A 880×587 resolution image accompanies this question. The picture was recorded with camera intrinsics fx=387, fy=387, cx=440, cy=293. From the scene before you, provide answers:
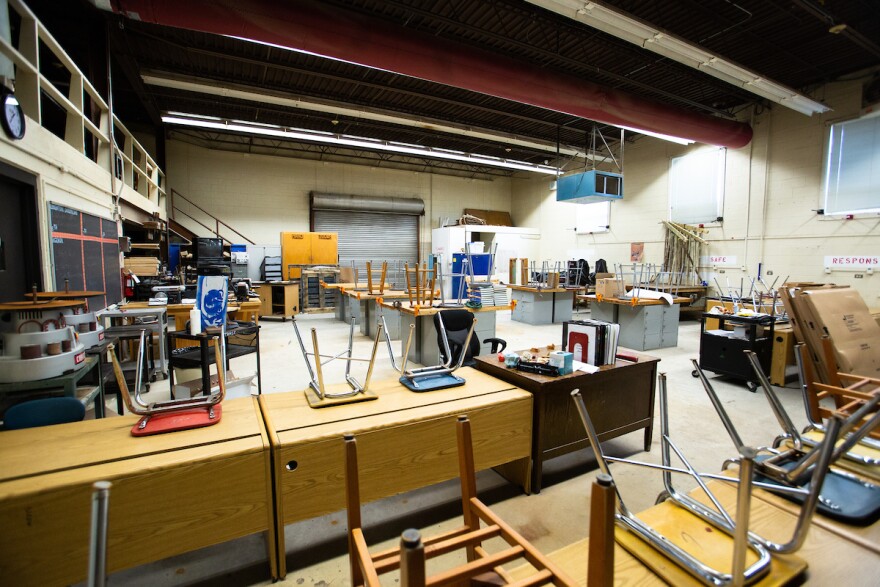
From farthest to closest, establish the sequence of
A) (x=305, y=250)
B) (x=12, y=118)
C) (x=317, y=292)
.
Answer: (x=305, y=250), (x=317, y=292), (x=12, y=118)

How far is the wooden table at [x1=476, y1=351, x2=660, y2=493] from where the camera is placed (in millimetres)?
2086

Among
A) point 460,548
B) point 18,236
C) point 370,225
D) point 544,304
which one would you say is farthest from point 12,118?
point 370,225

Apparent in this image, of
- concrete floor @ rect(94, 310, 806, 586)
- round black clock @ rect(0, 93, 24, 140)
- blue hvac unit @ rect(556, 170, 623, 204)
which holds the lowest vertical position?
concrete floor @ rect(94, 310, 806, 586)

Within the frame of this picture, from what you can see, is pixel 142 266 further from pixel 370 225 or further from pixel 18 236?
pixel 370 225

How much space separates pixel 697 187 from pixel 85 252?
32.1ft

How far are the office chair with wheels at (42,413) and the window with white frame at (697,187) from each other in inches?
366

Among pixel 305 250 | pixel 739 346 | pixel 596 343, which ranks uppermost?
pixel 305 250

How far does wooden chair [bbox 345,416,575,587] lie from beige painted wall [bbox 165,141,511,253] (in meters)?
10.2

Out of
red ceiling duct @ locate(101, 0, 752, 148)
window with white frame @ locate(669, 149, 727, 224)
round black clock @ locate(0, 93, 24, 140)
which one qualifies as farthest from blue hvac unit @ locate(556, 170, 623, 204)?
round black clock @ locate(0, 93, 24, 140)

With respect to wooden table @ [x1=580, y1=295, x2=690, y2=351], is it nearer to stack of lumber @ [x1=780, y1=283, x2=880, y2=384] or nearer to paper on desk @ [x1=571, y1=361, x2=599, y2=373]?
stack of lumber @ [x1=780, y1=283, x2=880, y2=384]

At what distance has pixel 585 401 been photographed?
2.27m

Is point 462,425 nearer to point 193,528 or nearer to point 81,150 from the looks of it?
point 193,528

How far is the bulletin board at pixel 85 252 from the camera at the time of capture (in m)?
3.42

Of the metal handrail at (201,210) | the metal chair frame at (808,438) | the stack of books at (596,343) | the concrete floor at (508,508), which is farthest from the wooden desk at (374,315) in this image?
the metal handrail at (201,210)
